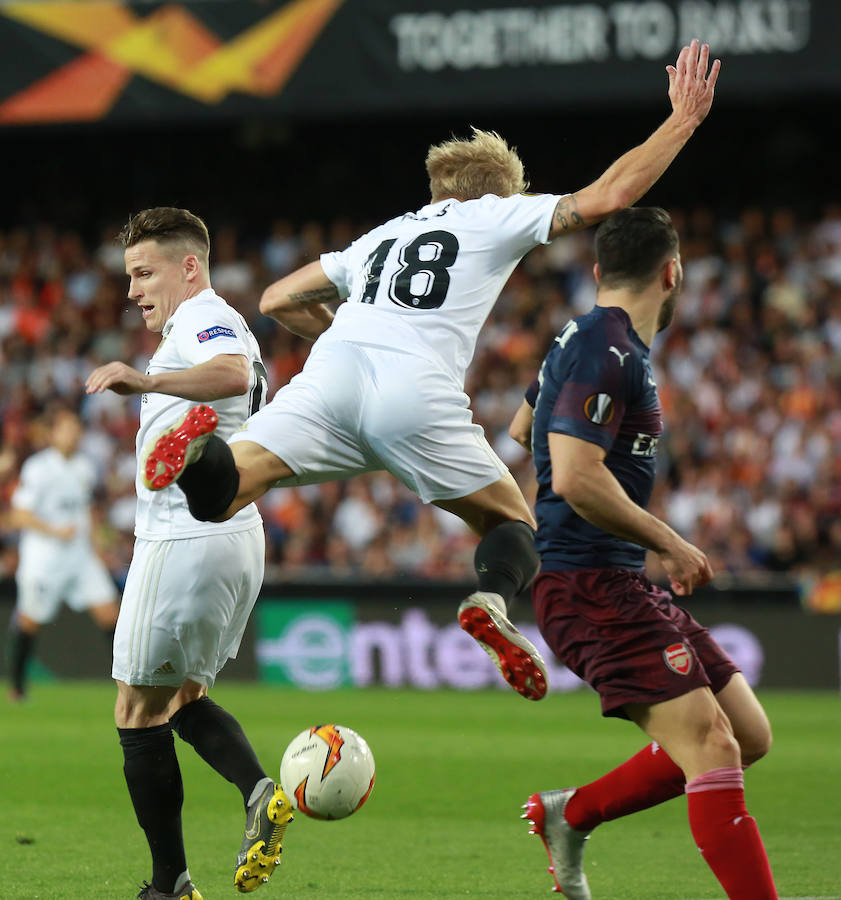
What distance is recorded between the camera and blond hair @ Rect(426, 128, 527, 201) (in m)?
5.14

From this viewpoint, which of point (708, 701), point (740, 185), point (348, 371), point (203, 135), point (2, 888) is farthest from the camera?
point (203, 135)

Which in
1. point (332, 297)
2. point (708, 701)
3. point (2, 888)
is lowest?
point (2, 888)

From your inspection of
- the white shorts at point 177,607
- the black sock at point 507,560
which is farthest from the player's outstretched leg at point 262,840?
the black sock at point 507,560

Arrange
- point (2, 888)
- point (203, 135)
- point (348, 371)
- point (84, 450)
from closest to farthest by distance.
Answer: point (348, 371) → point (2, 888) → point (84, 450) → point (203, 135)

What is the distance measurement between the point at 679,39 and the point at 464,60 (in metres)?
2.53

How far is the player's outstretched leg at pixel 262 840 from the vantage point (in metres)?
4.73

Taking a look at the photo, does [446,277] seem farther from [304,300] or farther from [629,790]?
[629,790]

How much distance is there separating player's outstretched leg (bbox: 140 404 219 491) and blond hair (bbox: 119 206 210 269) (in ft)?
3.48

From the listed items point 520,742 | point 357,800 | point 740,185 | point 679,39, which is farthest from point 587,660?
point 740,185

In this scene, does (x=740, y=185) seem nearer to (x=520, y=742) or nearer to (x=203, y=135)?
(x=203, y=135)

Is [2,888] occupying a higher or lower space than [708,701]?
lower

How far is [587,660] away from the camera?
4438mm

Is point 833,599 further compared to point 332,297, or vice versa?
point 833,599

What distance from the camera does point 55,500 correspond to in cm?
1286
